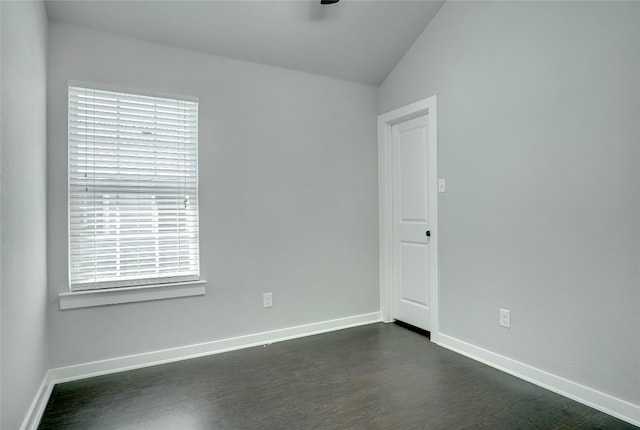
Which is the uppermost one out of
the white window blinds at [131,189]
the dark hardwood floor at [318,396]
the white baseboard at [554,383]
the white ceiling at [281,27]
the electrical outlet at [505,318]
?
the white ceiling at [281,27]

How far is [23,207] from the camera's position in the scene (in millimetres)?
1843

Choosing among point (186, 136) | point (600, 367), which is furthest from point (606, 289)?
point (186, 136)

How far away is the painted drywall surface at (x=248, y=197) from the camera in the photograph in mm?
2541

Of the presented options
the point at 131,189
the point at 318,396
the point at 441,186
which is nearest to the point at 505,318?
the point at 441,186

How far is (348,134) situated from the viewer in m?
3.66

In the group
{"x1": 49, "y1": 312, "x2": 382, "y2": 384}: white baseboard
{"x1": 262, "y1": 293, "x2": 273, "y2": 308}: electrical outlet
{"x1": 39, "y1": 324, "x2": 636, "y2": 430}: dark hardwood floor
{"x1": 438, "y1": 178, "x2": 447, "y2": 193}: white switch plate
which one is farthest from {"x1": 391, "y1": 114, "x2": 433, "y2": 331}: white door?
{"x1": 262, "y1": 293, "x2": 273, "y2": 308}: electrical outlet

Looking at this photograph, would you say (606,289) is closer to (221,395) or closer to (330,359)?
(330,359)

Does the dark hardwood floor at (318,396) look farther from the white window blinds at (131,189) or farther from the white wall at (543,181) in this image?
the white window blinds at (131,189)

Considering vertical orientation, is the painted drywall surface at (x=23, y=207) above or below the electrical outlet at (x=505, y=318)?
above

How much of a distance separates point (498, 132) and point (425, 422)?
1992 millimetres

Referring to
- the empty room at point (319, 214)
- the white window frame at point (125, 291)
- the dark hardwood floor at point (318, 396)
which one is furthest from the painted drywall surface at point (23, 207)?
the dark hardwood floor at point (318, 396)

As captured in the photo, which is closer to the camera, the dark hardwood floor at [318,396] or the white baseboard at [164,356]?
the dark hardwood floor at [318,396]

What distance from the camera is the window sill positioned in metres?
2.51

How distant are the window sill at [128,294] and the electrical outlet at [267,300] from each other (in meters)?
0.53
